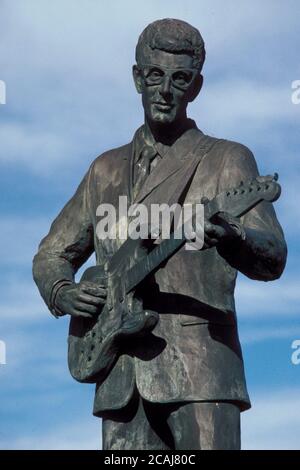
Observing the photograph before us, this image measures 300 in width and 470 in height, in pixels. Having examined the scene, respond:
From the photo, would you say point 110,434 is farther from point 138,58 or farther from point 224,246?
point 138,58

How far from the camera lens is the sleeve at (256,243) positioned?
52.9ft

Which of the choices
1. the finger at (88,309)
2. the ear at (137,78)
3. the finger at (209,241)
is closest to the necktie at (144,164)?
the ear at (137,78)

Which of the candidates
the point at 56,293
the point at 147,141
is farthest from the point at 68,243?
the point at 147,141

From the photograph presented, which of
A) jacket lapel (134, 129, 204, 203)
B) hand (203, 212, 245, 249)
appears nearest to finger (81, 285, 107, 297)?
jacket lapel (134, 129, 204, 203)

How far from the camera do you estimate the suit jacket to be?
16.2 metres

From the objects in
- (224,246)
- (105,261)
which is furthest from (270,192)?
(105,261)

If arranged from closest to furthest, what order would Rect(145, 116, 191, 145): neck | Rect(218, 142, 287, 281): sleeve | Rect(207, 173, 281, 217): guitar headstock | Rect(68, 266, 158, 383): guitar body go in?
1. Rect(207, 173, 281, 217): guitar headstock
2. Rect(218, 142, 287, 281): sleeve
3. Rect(68, 266, 158, 383): guitar body
4. Rect(145, 116, 191, 145): neck

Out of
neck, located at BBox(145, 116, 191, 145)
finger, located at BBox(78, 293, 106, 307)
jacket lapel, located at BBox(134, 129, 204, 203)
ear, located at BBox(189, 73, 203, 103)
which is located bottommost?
finger, located at BBox(78, 293, 106, 307)

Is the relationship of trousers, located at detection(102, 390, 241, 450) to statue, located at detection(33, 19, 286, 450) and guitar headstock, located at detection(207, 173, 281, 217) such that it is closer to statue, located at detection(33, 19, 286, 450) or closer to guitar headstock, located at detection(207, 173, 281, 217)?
statue, located at detection(33, 19, 286, 450)

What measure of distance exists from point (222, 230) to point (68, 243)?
1.84 metres

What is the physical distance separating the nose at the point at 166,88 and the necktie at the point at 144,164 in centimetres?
53

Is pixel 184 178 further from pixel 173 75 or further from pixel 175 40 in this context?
pixel 175 40

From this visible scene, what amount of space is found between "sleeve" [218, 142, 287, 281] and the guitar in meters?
0.25

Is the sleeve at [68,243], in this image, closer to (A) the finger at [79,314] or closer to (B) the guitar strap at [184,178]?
(A) the finger at [79,314]
